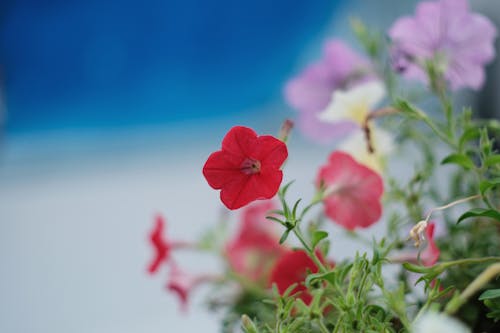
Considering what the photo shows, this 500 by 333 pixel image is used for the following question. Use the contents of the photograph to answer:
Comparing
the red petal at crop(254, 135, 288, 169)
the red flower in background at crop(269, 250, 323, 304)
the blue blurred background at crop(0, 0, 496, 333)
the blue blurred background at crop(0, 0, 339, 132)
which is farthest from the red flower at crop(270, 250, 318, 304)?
the blue blurred background at crop(0, 0, 339, 132)

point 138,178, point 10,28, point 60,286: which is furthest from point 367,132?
point 10,28

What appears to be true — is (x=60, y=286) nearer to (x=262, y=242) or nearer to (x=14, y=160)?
(x=14, y=160)

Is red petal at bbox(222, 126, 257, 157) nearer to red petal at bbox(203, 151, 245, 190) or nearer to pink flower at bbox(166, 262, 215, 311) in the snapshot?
red petal at bbox(203, 151, 245, 190)

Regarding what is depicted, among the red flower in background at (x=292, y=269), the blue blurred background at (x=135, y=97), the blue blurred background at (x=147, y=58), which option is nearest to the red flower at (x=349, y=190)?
the red flower in background at (x=292, y=269)

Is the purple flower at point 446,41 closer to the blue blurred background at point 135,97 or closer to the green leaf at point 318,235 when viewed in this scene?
the green leaf at point 318,235

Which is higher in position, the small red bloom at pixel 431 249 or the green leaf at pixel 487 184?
the green leaf at pixel 487 184

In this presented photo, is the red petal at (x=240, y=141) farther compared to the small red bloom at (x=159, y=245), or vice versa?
the small red bloom at (x=159, y=245)

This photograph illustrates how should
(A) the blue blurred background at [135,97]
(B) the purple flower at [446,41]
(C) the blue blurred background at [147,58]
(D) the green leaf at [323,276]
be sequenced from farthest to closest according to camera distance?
(C) the blue blurred background at [147,58], (A) the blue blurred background at [135,97], (B) the purple flower at [446,41], (D) the green leaf at [323,276]
